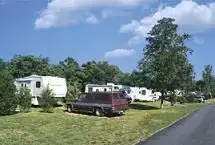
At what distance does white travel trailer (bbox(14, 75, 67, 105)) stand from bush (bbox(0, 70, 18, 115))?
975cm

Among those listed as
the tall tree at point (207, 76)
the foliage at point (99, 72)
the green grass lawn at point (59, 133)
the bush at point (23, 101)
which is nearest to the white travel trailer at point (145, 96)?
the foliage at point (99, 72)

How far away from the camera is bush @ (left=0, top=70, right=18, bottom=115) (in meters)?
28.1

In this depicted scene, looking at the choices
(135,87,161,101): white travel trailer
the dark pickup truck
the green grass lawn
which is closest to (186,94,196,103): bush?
(135,87,161,101): white travel trailer

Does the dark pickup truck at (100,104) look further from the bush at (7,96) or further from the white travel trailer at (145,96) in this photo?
the white travel trailer at (145,96)

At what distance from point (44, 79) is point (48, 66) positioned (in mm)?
49207

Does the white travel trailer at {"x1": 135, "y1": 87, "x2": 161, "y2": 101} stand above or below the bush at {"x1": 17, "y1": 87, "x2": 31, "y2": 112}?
above

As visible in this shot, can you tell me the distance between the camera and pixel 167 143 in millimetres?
16984

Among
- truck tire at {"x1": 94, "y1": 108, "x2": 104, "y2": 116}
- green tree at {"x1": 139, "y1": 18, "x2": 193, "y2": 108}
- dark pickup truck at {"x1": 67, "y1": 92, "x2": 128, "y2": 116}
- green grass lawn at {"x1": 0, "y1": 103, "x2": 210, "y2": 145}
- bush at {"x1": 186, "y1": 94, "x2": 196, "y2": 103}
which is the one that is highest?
green tree at {"x1": 139, "y1": 18, "x2": 193, "y2": 108}

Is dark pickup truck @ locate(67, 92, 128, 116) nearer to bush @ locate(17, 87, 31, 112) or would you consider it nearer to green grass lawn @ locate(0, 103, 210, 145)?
bush @ locate(17, 87, 31, 112)

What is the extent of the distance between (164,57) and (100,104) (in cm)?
1809

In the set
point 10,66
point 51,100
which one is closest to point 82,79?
point 10,66

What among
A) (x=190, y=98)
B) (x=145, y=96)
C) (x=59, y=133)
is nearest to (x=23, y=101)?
(x=59, y=133)

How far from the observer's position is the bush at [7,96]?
1107 inches

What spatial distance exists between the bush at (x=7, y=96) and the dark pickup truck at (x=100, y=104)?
6.66 meters
